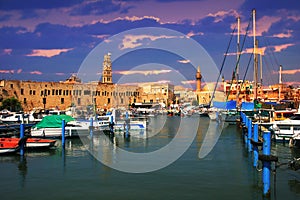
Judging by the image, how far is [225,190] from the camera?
46.8 feet

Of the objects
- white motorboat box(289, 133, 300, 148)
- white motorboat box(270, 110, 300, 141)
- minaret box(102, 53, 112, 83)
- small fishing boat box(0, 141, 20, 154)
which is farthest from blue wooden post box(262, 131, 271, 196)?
minaret box(102, 53, 112, 83)

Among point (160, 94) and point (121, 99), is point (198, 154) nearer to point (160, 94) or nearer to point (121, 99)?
point (121, 99)

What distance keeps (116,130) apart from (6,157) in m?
16.9

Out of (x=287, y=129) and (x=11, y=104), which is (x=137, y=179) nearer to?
(x=287, y=129)

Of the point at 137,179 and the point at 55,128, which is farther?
the point at 55,128

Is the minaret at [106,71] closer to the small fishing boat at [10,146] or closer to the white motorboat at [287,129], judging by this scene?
the white motorboat at [287,129]

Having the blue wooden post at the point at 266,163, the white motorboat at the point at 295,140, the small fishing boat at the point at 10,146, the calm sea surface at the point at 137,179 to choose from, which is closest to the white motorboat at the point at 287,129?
the white motorboat at the point at 295,140

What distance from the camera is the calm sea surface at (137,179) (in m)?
13.8

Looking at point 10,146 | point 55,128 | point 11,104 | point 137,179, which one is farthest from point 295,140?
point 11,104

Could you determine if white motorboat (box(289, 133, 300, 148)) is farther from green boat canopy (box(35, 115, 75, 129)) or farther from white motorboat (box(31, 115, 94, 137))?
green boat canopy (box(35, 115, 75, 129))

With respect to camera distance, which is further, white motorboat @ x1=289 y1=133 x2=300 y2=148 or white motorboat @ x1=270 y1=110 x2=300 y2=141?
white motorboat @ x1=270 y1=110 x2=300 y2=141

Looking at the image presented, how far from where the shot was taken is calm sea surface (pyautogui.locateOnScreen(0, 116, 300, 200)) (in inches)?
544

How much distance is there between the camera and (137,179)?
53.0 ft

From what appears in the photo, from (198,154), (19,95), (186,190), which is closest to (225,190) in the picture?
(186,190)
